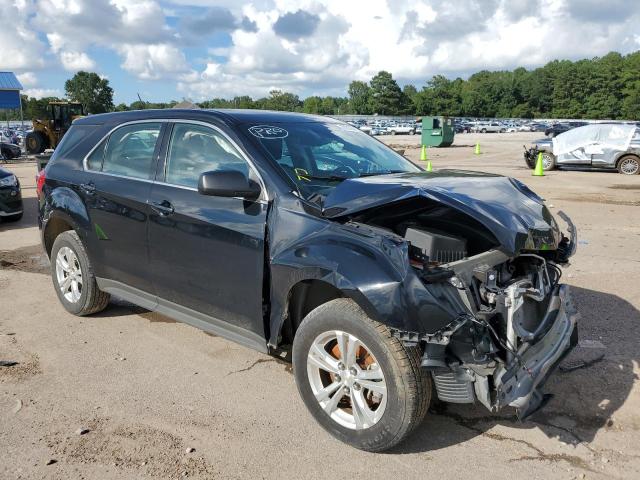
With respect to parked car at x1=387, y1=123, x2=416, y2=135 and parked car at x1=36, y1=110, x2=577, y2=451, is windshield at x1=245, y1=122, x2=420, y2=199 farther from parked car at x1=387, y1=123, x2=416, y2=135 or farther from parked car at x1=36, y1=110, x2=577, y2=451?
parked car at x1=387, y1=123, x2=416, y2=135

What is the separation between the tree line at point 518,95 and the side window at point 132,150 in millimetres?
110938

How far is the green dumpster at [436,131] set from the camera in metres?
35.4

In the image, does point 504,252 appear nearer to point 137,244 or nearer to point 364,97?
point 137,244

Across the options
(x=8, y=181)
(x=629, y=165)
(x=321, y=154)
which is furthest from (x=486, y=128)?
(x=321, y=154)

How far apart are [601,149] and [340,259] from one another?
18.0 m

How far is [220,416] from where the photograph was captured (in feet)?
12.1

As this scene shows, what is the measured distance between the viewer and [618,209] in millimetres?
11859

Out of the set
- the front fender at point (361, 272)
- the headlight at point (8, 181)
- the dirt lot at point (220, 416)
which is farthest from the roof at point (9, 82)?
the front fender at point (361, 272)

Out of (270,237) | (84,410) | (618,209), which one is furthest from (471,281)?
(618,209)

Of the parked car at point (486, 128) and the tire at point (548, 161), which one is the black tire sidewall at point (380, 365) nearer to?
the tire at point (548, 161)

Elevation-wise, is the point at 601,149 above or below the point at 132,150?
below

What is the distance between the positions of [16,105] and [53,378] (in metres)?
35.3

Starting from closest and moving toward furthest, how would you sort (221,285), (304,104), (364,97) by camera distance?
1. (221,285)
2. (304,104)
3. (364,97)

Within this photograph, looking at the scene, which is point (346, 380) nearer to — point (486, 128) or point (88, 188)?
point (88, 188)
